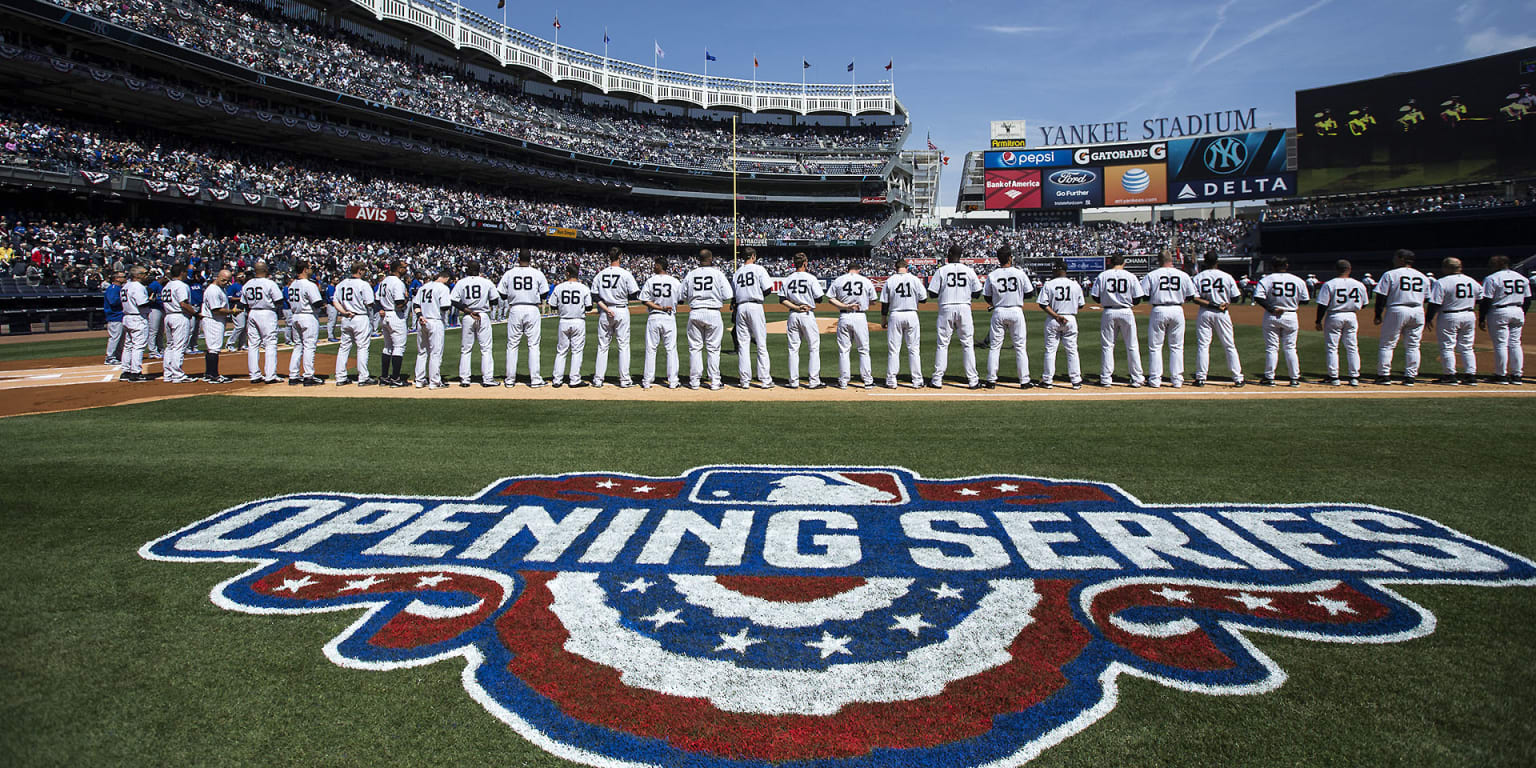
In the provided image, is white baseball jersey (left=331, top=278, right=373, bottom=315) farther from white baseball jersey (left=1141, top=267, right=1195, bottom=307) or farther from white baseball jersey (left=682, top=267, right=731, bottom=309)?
white baseball jersey (left=1141, top=267, right=1195, bottom=307)

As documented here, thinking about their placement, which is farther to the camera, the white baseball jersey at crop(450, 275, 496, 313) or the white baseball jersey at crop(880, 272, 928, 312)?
the white baseball jersey at crop(450, 275, 496, 313)

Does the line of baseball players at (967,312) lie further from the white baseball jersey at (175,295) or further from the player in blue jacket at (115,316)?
the player in blue jacket at (115,316)

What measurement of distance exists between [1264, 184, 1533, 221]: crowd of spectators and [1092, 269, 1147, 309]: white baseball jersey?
41.7 m

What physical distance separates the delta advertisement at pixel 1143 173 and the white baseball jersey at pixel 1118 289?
54.2 m

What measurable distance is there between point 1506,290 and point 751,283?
1060 cm

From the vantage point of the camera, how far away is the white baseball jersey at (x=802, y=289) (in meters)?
11.0

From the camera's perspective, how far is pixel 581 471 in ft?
20.6

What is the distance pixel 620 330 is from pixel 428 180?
4580 cm

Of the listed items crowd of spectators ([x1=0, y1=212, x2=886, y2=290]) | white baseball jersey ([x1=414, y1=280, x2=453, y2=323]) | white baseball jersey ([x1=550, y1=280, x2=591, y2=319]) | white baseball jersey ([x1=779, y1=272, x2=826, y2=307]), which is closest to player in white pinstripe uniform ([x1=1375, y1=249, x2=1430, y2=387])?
white baseball jersey ([x1=779, y1=272, x2=826, y2=307])

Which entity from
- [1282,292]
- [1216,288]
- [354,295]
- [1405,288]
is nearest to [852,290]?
[1216,288]

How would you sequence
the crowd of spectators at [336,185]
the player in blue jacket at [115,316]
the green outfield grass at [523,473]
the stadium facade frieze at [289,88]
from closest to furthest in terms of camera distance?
the green outfield grass at [523,473]
the player in blue jacket at [115,316]
the stadium facade frieze at [289,88]
the crowd of spectators at [336,185]

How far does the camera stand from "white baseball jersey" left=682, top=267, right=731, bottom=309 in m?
11.0

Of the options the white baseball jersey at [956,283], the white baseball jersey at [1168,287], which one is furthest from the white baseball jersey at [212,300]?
the white baseball jersey at [1168,287]

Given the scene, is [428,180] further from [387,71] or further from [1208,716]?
[1208,716]
